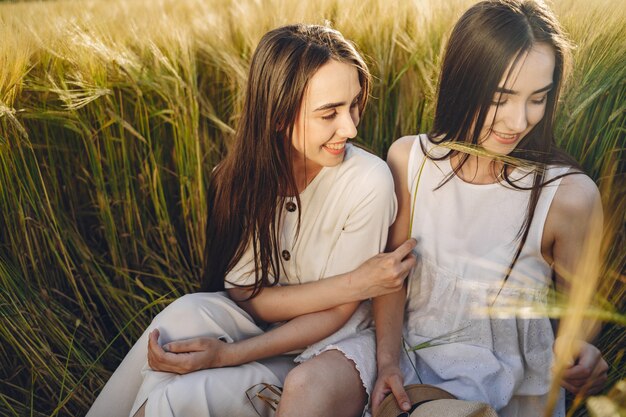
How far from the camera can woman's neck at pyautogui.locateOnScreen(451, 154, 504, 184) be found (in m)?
1.65

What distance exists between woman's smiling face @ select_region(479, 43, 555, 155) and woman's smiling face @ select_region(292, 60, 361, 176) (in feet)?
1.10

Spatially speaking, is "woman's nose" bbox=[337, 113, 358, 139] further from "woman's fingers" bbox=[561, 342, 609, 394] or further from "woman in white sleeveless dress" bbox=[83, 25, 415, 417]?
"woman's fingers" bbox=[561, 342, 609, 394]

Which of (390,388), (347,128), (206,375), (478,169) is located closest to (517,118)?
(478,169)

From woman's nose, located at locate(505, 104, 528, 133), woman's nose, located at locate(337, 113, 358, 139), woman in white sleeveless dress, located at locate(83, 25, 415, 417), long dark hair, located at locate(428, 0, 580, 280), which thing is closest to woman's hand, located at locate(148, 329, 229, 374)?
woman in white sleeveless dress, located at locate(83, 25, 415, 417)

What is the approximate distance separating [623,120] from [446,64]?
0.54 m

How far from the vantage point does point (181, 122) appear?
2182 millimetres

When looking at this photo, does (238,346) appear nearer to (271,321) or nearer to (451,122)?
(271,321)

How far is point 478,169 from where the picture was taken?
167 cm

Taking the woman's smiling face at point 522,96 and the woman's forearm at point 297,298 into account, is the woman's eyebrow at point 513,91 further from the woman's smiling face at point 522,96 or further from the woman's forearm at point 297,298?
the woman's forearm at point 297,298

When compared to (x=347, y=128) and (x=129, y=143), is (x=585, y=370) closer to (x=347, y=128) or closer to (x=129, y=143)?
(x=347, y=128)

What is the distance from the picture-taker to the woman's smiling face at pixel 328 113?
1575mm

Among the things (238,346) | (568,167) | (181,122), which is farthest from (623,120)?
(181,122)

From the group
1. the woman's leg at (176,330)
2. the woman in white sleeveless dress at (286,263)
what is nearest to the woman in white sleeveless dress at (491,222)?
the woman in white sleeveless dress at (286,263)

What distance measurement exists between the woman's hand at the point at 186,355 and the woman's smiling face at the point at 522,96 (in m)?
0.80
